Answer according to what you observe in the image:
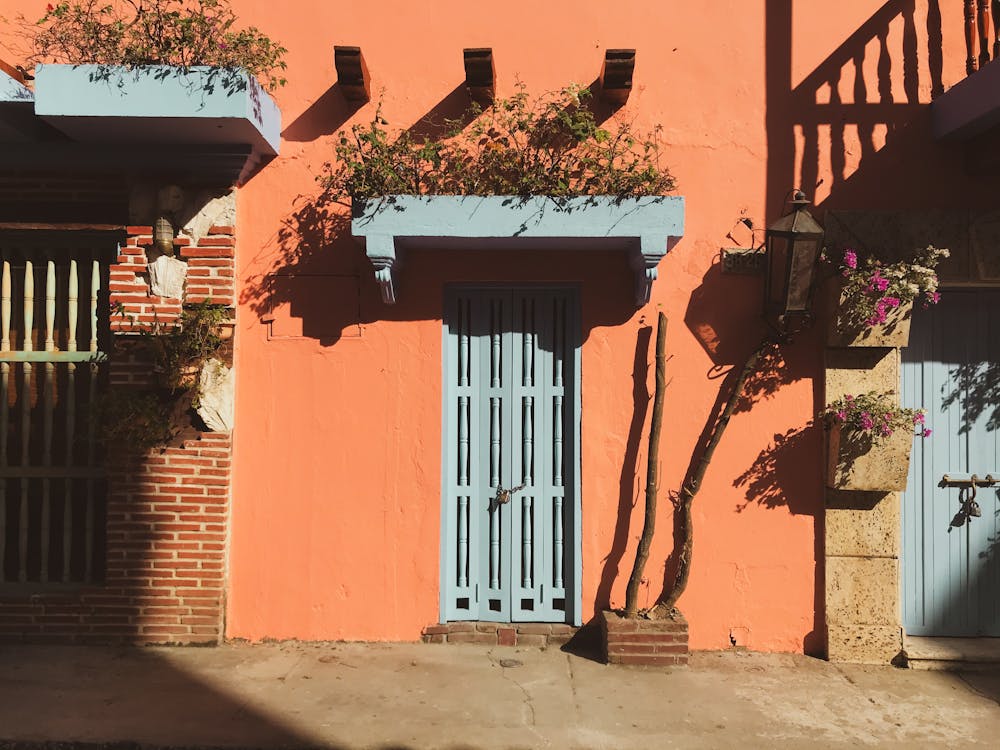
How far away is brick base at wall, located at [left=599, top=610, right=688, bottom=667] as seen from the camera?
193 inches

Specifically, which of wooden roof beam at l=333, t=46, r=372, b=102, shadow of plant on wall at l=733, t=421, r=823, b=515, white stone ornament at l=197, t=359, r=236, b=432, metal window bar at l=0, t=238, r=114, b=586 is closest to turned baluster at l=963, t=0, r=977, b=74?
shadow of plant on wall at l=733, t=421, r=823, b=515

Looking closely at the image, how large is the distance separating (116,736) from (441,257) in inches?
130

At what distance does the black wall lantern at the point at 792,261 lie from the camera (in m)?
4.71

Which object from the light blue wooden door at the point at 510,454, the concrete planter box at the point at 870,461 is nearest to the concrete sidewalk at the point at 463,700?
the light blue wooden door at the point at 510,454

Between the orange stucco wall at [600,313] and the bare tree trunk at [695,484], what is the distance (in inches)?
5.2

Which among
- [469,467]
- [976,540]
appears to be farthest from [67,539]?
[976,540]

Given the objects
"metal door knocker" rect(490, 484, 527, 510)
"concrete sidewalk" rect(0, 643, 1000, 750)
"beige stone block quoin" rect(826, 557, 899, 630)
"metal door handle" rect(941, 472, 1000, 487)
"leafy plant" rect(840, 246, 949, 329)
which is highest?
"leafy plant" rect(840, 246, 949, 329)

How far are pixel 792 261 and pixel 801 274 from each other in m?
0.11

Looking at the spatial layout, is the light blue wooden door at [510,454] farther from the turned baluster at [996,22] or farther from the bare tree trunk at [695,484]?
Result: the turned baluster at [996,22]

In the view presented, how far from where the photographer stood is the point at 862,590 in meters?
5.13

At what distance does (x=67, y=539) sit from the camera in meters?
5.24

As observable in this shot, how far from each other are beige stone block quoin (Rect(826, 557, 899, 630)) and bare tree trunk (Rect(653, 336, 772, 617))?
94 cm

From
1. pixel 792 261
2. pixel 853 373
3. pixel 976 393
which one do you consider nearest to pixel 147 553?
pixel 792 261

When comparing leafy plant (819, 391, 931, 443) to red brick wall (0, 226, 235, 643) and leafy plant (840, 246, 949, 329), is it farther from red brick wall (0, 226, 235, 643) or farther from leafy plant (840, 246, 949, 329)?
red brick wall (0, 226, 235, 643)
